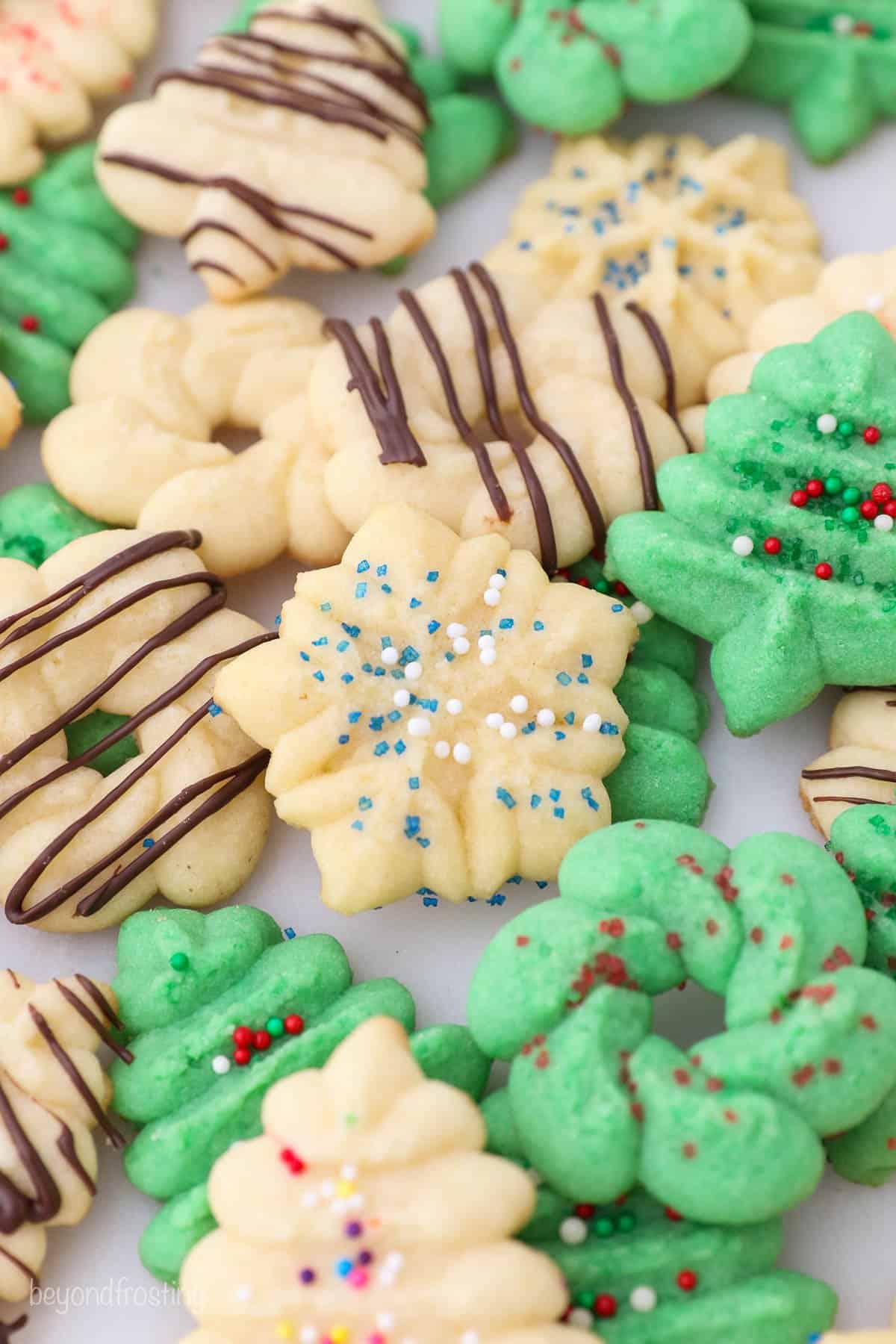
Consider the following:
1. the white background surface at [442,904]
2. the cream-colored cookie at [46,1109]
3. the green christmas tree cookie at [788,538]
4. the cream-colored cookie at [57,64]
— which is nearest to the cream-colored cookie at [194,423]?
the white background surface at [442,904]

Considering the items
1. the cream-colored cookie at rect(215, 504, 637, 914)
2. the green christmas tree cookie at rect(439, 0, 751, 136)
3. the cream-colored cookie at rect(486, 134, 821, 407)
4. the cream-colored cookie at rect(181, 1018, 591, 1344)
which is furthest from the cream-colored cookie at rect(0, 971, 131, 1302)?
the green christmas tree cookie at rect(439, 0, 751, 136)

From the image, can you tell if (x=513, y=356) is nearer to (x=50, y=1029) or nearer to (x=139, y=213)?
(x=139, y=213)

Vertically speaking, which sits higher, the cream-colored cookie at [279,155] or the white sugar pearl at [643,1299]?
the cream-colored cookie at [279,155]

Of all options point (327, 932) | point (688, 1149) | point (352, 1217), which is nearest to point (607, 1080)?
point (688, 1149)

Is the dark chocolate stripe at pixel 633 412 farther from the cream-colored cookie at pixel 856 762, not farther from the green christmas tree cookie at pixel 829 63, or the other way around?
the green christmas tree cookie at pixel 829 63

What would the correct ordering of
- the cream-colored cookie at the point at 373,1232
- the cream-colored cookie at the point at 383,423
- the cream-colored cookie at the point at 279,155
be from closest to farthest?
the cream-colored cookie at the point at 373,1232
the cream-colored cookie at the point at 383,423
the cream-colored cookie at the point at 279,155

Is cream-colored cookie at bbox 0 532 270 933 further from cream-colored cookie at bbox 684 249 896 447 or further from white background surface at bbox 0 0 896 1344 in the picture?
cream-colored cookie at bbox 684 249 896 447
